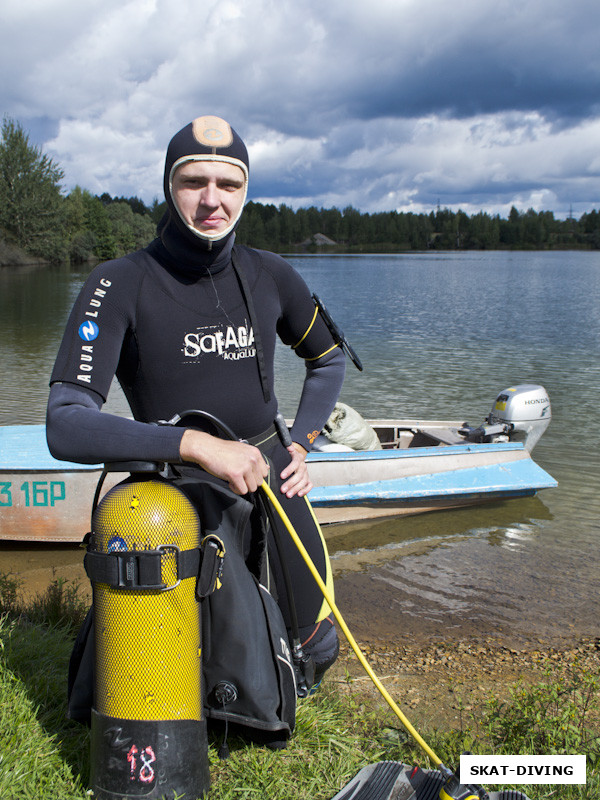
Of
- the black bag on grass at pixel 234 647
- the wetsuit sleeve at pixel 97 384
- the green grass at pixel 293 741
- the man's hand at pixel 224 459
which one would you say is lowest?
the green grass at pixel 293 741

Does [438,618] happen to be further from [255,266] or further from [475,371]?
[475,371]

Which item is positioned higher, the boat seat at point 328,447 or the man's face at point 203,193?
the man's face at point 203,193

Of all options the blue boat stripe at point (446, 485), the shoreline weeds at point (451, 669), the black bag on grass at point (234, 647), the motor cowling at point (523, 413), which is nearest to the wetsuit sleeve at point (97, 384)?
the black bag on grass at point (234, 647)

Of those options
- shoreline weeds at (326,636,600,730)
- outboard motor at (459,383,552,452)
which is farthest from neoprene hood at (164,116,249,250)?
outboard motor at (459,383,552,452)

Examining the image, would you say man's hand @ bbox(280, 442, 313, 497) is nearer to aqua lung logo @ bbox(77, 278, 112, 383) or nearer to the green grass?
aqua lung logo @ bbox(77, 278, 112, 383)

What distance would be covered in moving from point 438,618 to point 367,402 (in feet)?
25.8

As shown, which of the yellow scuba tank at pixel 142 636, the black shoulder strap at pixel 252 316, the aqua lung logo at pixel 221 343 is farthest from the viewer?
the black shoulder strap at pixel 252 316

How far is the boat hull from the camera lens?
20.3ft

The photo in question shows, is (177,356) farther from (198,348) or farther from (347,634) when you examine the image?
(347,634)

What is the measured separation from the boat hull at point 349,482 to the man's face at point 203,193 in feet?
14.1

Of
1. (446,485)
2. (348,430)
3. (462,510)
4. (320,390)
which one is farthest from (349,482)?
(320,390)

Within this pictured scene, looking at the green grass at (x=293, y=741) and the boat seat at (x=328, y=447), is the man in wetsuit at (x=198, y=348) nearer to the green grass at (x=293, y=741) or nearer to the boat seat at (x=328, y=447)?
the green grass at (x=293, y=741)

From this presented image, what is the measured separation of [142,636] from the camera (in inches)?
70.4

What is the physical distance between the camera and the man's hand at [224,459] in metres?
1.81
